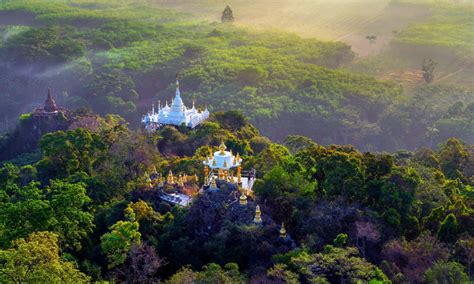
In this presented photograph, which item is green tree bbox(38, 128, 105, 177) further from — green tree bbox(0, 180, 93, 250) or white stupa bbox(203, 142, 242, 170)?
white stupa bbox(203, 142, 242, 170)

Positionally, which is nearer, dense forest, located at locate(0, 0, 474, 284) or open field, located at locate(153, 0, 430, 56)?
dense forest, located at locate(0, 0, 474, 284)

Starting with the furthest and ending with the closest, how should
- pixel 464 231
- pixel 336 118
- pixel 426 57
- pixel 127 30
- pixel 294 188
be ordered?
pixel 127 30
pixel 426 57
pixel 336 118
pixel 294 188
pixel 464 231

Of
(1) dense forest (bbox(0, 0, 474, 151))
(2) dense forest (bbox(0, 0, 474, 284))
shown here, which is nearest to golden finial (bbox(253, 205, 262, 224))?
(2) dense forest (bbox(0, 0, 474, 284))

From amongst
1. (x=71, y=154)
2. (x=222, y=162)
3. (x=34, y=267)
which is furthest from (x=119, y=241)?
(x=71, y=154)

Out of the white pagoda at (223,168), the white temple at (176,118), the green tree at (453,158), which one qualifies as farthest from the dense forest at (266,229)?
the white temple at (176,118)

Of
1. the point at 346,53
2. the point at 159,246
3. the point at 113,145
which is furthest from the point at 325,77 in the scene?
the point at 159,246

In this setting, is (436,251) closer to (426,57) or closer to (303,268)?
(303,268)
